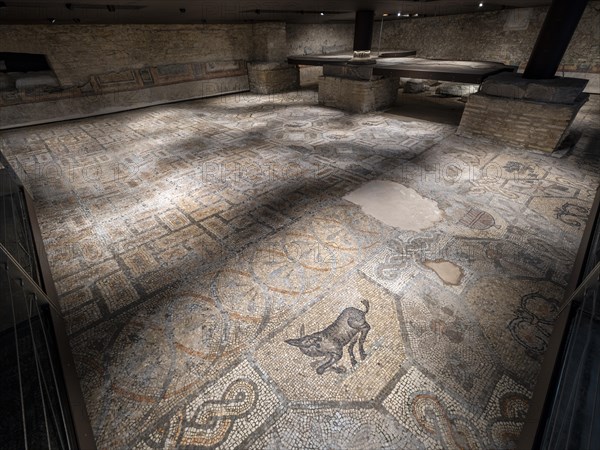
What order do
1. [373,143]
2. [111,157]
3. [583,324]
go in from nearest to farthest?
[583,324], [111,157], [373,143]

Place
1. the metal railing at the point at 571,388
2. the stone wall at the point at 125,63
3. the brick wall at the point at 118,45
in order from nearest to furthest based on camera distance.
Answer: the metal railing at the point at 571,388 → the brick wall at the point at 118,45 → the stone wall at the point at 125,63

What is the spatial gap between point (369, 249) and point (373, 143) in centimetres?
320

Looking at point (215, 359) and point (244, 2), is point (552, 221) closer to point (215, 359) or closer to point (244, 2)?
point (215, 359)

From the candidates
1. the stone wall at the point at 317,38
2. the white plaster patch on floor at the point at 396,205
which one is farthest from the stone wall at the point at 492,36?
the white plaster patch on floor at the point at 396,205

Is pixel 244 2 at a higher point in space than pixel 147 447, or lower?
higher

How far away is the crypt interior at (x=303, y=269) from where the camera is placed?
58.9 inches

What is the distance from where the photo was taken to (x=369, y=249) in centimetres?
272

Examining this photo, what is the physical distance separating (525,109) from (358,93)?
140 inches

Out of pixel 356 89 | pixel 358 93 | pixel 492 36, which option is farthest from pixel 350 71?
pixel 492 36

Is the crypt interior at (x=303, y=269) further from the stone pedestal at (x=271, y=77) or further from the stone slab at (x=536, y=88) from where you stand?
the stone pedestal at (x=271, y=77)

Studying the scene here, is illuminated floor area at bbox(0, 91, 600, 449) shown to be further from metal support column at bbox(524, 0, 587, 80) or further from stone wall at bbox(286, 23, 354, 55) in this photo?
stone wall at bbox(286, 23, 354, 55)

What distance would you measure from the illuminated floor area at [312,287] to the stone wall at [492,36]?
22.9ft

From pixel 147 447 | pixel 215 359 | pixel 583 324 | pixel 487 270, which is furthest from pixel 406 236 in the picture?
pixel 147 447

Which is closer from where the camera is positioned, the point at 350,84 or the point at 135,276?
the point at 135,276
